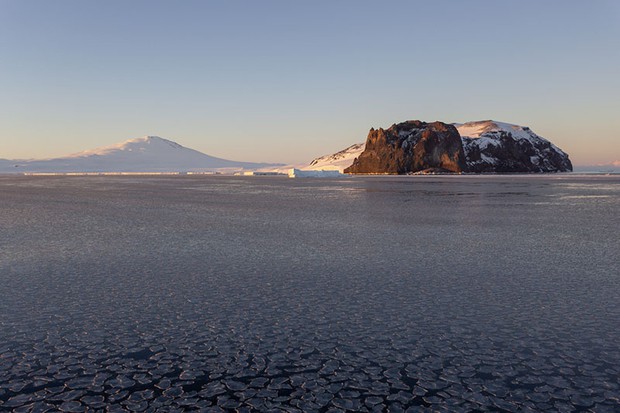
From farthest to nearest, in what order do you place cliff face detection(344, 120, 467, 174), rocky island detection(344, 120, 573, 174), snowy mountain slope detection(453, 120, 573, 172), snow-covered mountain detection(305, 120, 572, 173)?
snowy mountain slope detection(453, 120, 573, 172), snow-covered mountain detection(305, 120, 572, 173), rocky island detection(344, 120, 573, 174), cliff face detection(344, 120, 467, 174)

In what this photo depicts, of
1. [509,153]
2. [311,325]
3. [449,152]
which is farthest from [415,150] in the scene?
[311,325]

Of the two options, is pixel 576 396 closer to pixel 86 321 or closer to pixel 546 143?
pixel 86 321

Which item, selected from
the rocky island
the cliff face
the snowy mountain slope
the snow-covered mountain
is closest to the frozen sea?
the cliff face

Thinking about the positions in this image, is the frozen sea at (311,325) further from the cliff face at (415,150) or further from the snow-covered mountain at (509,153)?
the snow-covered mountain at (509,153)

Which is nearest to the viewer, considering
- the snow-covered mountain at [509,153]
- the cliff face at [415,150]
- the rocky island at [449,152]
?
the cliff face at [415,150]

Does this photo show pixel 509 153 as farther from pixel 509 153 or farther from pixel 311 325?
pixel 311 325

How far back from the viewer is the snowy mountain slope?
175500mm

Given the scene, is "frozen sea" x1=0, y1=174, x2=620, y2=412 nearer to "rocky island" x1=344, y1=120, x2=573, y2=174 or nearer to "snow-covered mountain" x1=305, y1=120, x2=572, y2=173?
"rocky island" x1=344, y1=120, x2=573, y2=174

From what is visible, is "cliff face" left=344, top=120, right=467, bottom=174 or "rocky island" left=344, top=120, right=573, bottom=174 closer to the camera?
"cliff face" left=344, top=120, right=467, bottom=174

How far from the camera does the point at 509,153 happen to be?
180m

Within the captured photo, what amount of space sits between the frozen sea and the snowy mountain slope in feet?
537

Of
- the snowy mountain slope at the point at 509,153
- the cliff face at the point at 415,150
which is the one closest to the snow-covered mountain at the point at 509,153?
the snowy mountain slope at the point at 509,153

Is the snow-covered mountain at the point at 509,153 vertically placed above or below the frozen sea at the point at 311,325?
above

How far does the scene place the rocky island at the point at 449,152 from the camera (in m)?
161
